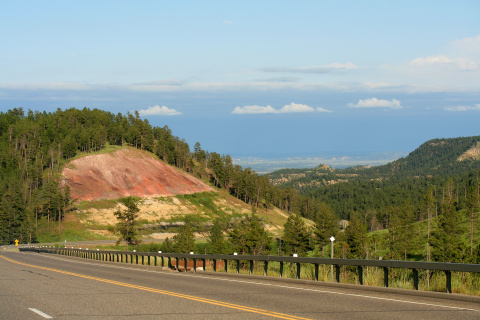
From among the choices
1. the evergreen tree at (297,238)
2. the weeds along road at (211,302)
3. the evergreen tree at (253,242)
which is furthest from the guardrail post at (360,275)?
the evergreen tree at (297,238)

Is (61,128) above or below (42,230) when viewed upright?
above

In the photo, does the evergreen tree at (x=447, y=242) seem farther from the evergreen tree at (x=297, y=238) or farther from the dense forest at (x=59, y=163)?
the dense forest at (x=59, y=163)

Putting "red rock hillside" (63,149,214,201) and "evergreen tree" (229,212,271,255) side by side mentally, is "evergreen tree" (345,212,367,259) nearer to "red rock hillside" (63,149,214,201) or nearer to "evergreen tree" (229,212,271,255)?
"evergreen tree" (229,212,271,255)

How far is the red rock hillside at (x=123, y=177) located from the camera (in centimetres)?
11612

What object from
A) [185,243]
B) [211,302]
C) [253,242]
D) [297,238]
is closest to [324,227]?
[297,238]

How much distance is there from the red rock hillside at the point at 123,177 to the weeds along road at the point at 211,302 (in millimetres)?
101081

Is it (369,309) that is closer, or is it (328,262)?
(369,309)

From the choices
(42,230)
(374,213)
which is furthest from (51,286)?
(374,213)

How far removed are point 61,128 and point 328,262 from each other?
15047 centimetres

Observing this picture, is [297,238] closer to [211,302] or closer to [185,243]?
[185,243]

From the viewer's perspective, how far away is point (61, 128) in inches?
6112

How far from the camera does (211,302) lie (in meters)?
12.3

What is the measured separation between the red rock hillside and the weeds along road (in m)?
101

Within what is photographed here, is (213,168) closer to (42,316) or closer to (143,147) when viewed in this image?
(143,147)
